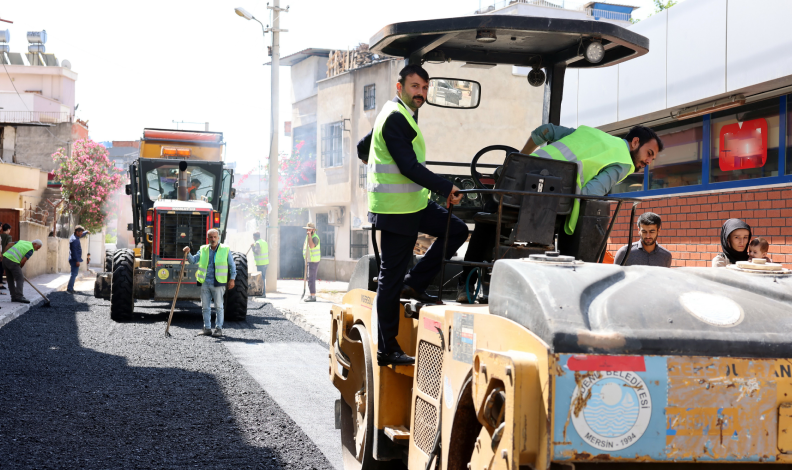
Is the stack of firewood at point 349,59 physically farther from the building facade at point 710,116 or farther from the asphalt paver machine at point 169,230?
the building facade at point 710,116

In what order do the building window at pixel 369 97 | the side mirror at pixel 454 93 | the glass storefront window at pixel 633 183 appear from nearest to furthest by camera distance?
the side mirror at pixel 454 93 < the glass storefront window at pixel 633 183 < the building window at pixel 369 97

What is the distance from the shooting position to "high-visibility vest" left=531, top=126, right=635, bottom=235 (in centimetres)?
409

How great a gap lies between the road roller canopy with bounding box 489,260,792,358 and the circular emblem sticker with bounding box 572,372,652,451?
0.09 meters

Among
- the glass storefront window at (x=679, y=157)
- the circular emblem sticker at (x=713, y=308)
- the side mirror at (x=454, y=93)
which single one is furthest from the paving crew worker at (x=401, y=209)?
the glass storefront window at (x=679, y=157)

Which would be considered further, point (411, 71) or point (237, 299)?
point (237, 299)

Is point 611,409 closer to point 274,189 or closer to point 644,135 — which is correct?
point 644,135

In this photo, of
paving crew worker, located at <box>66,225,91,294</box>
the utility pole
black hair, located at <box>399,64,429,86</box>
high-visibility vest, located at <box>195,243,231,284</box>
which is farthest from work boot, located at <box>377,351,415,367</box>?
paving crew worker, located at <box>66,225,91,294</box>

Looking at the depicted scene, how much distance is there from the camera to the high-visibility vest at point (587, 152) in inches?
161

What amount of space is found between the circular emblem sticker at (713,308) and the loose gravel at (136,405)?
11.7 feet

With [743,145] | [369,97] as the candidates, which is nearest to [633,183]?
[743,145]

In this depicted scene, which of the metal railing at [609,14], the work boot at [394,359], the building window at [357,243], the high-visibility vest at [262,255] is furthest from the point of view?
the metal railing at [609,14]

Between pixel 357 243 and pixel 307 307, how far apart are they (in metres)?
13.7

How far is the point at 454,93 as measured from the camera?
4977mm

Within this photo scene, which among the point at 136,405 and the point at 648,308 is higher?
the point at 648,308
